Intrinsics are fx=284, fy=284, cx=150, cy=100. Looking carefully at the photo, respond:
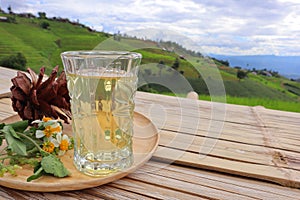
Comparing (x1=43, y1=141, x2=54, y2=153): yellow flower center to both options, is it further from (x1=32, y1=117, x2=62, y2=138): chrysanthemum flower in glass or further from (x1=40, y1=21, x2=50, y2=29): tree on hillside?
(x1=40, y1=21, x2=50, y2=29): tree on hillside

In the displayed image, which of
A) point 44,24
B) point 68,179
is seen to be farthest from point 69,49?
point 68,179

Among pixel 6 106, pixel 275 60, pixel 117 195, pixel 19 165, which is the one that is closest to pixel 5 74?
pixel 6 106

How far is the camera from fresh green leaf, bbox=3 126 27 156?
44 cm

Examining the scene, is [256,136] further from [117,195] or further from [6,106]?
[6,106]

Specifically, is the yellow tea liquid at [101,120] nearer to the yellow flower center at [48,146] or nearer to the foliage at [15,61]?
the yellow flower center at [48,146]

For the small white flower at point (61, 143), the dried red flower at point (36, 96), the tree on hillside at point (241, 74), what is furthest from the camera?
the tree on hillside at point (241, 74)

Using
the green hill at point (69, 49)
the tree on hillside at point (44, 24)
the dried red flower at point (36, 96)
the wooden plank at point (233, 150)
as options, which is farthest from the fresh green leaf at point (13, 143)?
the tree on hillside at point (44, 24)

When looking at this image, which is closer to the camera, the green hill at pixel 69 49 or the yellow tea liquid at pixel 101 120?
the yellow tea liquid at pixel 101 120

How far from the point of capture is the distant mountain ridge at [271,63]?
213 cm

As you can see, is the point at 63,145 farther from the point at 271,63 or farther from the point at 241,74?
the point at 271,63

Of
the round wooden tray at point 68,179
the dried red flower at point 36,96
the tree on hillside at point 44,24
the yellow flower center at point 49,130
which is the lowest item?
the round wooden tray at point 68,179

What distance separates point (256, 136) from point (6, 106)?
2.42 ft

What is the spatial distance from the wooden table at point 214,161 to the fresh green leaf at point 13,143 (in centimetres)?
6

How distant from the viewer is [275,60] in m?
2.19
